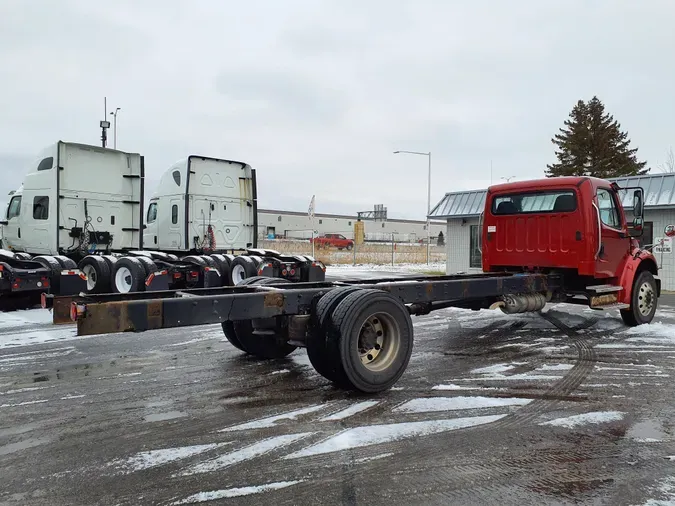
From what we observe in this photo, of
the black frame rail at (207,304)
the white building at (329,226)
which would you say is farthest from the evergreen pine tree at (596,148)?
the black frame rail at (207,304)

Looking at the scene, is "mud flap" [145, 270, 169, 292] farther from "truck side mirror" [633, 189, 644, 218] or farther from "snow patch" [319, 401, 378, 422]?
"truck side mirror" [633, 189, 644, 218]

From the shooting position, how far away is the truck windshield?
8781mm

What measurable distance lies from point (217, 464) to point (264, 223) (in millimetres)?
69611

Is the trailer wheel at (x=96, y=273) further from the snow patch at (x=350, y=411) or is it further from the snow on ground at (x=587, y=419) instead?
the snow on ground at (x=587, y=419)

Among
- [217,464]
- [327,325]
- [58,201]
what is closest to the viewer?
[217,464]

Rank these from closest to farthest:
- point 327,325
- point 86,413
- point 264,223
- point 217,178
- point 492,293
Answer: point 86,413, point 327,325, point 492,293, point 217,178, point 264,223

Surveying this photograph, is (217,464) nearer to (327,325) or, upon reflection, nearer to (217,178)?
(327,325)

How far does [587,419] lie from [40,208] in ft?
41.2

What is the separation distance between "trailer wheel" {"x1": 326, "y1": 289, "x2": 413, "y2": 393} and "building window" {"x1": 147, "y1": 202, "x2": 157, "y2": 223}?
11706mm

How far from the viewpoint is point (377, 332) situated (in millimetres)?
5742

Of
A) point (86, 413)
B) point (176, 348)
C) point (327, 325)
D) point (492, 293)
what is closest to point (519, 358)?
point (492, 293)

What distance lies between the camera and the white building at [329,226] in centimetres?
7388

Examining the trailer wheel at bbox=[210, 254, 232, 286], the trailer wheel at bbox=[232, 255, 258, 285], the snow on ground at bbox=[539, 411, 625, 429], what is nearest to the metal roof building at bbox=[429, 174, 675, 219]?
the trailer wheel at bbox=[232, 255, 258, 285]

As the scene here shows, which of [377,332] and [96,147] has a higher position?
[96,147]
